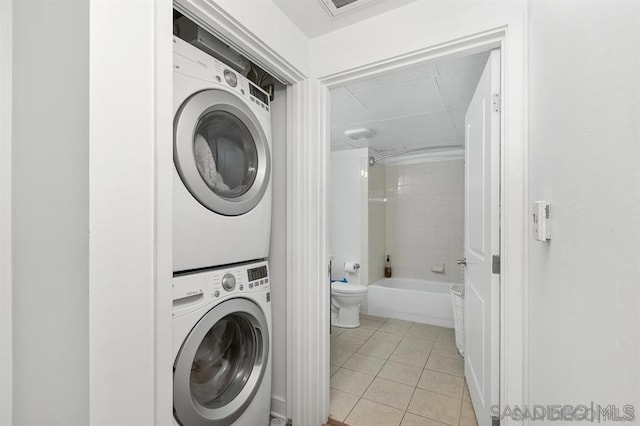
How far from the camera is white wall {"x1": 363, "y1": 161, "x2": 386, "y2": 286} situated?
377 centimetres

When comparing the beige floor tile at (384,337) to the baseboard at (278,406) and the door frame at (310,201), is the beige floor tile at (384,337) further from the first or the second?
the baseboard at (278,406)

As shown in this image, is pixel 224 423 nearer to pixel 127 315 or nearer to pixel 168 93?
pixel 127 315

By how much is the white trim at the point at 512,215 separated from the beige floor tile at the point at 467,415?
2.02 ft

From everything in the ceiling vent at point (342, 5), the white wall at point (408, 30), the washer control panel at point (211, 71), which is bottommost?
the washer control panel at point (211, 71)

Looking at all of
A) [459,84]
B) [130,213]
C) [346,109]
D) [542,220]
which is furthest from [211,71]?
[459,84]

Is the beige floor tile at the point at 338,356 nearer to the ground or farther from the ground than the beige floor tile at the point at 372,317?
farther from the ground

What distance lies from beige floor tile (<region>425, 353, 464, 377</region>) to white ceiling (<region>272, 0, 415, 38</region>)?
248 cm

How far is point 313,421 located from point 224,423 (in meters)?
0.57

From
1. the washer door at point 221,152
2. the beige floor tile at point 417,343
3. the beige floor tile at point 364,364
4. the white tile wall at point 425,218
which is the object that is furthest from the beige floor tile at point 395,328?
the washer door at point 221,152

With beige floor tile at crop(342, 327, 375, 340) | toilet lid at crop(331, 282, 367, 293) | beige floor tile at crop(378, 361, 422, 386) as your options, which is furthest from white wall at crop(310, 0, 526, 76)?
beige floor tile at crop(342, 327, 375, 340)

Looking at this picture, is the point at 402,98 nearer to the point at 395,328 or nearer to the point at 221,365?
the point at 221,365

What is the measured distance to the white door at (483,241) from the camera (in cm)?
124

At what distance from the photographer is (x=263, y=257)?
152cm

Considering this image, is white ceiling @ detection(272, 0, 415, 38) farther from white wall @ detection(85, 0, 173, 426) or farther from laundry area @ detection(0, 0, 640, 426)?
white wall @ detection(85, 0, 173, 426)
